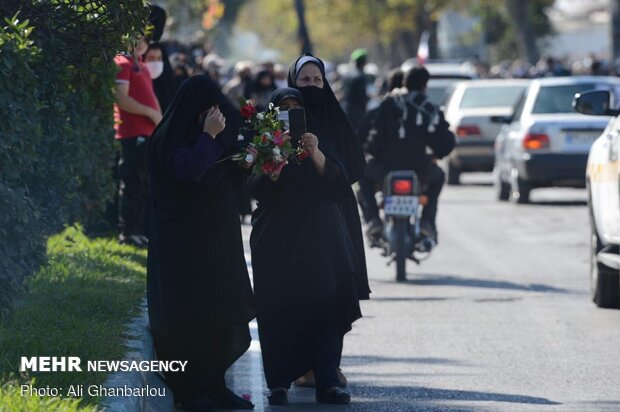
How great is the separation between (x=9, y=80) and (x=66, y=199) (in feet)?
9.21

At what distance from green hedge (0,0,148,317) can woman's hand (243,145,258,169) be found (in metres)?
0.98

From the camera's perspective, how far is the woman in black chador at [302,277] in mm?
8531

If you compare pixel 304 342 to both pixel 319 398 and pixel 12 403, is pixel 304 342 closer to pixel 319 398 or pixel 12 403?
pixel 319 398

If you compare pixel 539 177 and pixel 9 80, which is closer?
pixel 9 80

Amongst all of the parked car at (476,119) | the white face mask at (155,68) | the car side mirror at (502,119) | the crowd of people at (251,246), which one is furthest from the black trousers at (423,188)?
the parked car at (476,119)

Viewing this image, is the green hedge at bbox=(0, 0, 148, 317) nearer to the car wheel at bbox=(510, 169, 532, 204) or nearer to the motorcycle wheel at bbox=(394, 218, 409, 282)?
the motorcycle wheel at bbox=(394, 218, 409, 282)

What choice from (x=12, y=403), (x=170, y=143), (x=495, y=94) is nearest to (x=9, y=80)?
(x=170, y=143)

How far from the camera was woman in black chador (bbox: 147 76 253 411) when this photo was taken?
8.13 metres

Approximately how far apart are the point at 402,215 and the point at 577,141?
8.10m

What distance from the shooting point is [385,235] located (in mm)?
14805

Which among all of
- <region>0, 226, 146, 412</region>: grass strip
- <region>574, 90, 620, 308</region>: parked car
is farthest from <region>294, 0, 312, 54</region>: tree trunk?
<region>0, 226, 146, 412</region>: grass strip

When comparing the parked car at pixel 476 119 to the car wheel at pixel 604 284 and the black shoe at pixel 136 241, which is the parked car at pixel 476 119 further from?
the car wheel at pixel 604 284

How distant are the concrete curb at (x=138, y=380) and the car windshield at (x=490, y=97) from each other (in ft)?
61.6

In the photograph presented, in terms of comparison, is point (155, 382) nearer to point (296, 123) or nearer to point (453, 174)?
point (296, 123)
